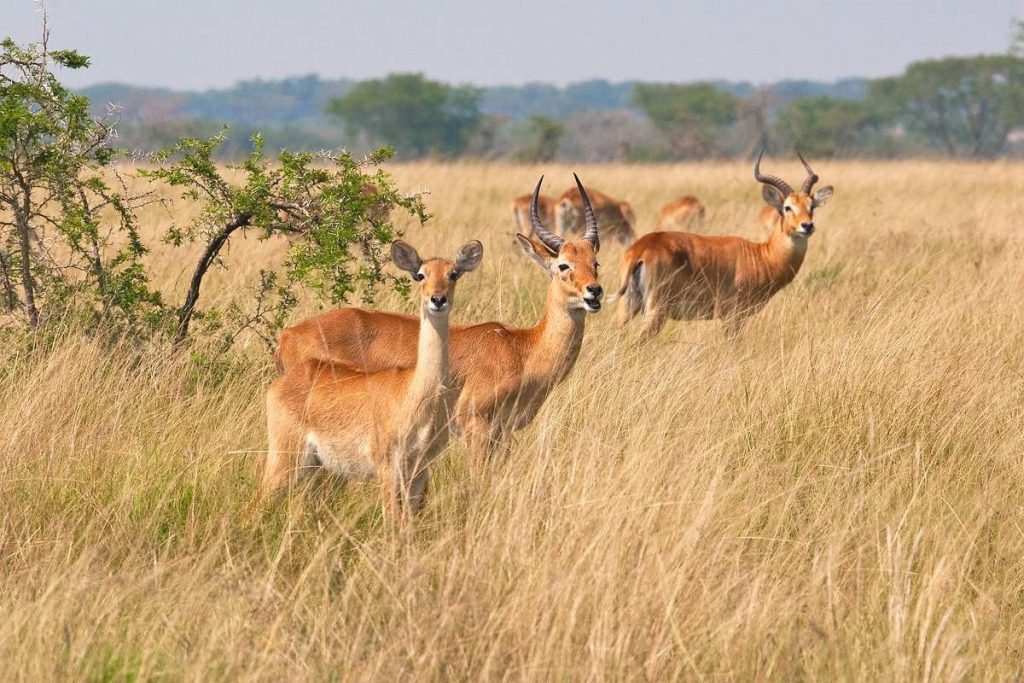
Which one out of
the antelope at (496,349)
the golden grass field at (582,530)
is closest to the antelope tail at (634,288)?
the golden grass field at (582,530)

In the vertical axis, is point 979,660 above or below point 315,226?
below

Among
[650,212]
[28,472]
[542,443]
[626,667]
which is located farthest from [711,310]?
[650,212]

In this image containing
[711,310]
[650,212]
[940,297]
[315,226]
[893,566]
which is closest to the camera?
[893,566]

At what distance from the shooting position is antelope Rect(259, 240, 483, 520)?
4242mm

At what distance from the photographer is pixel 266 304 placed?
744cm

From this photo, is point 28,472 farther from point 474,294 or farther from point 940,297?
point 940,297

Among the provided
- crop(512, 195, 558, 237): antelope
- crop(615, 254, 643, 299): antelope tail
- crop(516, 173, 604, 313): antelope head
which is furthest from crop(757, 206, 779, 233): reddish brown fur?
crop(516, 173, 604, 313): antelope head

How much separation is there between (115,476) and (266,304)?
3141mm

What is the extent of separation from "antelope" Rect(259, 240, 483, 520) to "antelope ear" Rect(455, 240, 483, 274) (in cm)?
3

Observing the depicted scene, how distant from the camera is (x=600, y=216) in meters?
14.2

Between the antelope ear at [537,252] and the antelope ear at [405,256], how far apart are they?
1035 millimetres

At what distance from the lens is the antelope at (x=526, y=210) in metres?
13.4

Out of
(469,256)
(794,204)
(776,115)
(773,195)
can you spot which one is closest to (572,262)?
(469,256)

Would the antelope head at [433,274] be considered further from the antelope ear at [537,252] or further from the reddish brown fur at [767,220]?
the reddish brown fur at [767,220]
